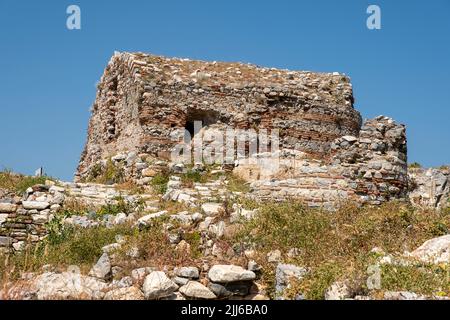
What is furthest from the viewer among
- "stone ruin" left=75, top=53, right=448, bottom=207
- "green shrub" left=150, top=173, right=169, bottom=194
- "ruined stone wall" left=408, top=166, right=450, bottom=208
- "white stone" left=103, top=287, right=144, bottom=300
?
"ruined stone wall" left=408, top=166, right=450, bottom=208

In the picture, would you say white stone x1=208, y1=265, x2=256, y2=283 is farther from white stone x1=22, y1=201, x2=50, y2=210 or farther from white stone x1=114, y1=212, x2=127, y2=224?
white stone x1=22, y1=201, x2=50, y2=210

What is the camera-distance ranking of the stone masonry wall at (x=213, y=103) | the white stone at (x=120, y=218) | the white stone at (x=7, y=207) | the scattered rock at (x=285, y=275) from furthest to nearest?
1. the stone masonry wall at (x=213, y=103)
2. the white stone at (x=7, y=207)
3. the white stone at (x=120, y=218)
4. the scattered rock at (x=285, y=275)

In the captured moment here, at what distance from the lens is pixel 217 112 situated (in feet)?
60.7

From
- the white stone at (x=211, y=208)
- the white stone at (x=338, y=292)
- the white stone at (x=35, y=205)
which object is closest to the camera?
the white stone at (x=338, y=292)

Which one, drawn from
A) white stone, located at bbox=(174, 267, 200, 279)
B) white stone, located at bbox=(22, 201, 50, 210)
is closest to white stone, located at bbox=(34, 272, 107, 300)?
white stone, located at bbox=(174, 267, 200, 279)

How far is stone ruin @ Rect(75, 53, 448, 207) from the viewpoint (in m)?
16.4

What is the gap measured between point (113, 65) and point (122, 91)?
1.78 meters

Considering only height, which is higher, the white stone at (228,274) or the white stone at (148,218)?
the white stone at (148,218)

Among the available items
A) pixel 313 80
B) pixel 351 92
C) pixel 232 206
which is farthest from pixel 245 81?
pixel 232 206

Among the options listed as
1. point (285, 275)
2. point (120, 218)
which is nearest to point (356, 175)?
point (285, 275)

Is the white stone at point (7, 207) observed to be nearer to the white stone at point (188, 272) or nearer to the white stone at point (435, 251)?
the white stone at point (188, 272)

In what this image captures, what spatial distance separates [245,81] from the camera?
19562mm

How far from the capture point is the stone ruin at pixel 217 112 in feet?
53.8

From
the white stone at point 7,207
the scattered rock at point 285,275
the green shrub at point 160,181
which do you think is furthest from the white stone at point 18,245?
the scattered rock at point 285,275
